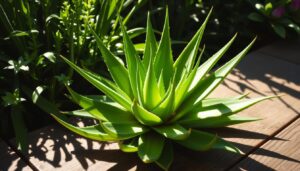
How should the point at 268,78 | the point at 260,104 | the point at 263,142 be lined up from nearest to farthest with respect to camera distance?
the point at 263,142 → the point at 260,104 → the point at 268,78

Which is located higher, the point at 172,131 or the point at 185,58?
the point at 185,58

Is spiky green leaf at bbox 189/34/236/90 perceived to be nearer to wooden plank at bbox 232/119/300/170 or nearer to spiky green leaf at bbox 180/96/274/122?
spiky green leaf at bbox 180/96/274/122

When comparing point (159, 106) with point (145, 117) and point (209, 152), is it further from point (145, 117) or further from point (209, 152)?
point (209, 152)

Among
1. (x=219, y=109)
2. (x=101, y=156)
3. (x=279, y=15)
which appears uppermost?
(x=279, y=15)

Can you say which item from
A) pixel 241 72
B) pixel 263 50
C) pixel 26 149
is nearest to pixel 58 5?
pixel 26 149

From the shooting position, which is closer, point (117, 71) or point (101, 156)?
point (101, 156)

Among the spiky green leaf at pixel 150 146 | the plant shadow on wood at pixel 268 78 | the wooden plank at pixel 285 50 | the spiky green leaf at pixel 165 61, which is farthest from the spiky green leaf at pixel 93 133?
the wooden plank at pixel 285 50

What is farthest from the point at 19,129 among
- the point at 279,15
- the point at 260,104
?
the point at 279,15

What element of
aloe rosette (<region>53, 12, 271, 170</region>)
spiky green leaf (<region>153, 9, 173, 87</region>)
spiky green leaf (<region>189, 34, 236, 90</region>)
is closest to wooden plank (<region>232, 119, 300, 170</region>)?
aloe rosette (<region>53, 12, 271, 170</region>)

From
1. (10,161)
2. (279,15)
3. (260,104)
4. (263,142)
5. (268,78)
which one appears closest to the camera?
(10,161)
